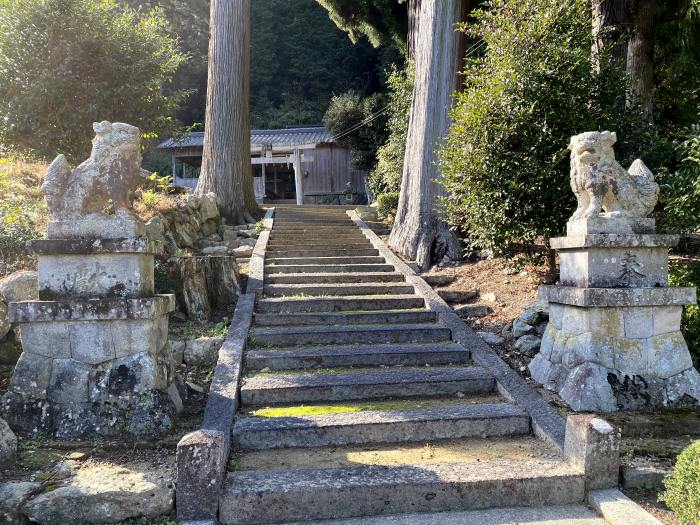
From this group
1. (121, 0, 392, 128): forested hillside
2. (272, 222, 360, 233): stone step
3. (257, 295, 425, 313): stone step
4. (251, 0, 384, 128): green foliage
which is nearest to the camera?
(257, 295, 425, 313): stone step

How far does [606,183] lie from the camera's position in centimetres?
441

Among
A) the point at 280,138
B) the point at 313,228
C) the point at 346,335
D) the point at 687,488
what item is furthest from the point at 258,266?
the point at 280,138

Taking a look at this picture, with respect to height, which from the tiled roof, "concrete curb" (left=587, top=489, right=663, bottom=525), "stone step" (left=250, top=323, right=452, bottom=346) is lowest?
"concrete curb" (left=587, top=489, right=663, bottom=525)

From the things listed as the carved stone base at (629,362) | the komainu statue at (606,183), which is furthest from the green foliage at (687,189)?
the carved stone base at (629,362)

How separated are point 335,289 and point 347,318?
1.01m

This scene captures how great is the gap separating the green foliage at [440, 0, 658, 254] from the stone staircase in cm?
180

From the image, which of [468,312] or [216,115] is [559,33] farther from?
[216,115]

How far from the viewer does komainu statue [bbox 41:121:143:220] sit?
154 inches

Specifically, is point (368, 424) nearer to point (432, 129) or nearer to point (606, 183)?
point (606, 183)

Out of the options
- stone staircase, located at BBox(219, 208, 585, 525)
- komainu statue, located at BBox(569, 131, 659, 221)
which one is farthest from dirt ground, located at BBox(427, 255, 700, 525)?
komainu statue, located at BBox(569, 131, 659, 221)

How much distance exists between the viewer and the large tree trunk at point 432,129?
362 inches

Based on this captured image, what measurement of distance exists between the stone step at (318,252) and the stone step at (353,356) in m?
3.79

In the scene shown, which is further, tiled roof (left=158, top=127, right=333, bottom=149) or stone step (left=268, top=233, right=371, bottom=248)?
tiled roof (left=158, top=127, right=333, bottom=149)

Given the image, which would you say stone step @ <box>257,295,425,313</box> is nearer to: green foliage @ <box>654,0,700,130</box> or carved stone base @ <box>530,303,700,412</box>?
carved stone base @ <box>530,303,700,412</box>
